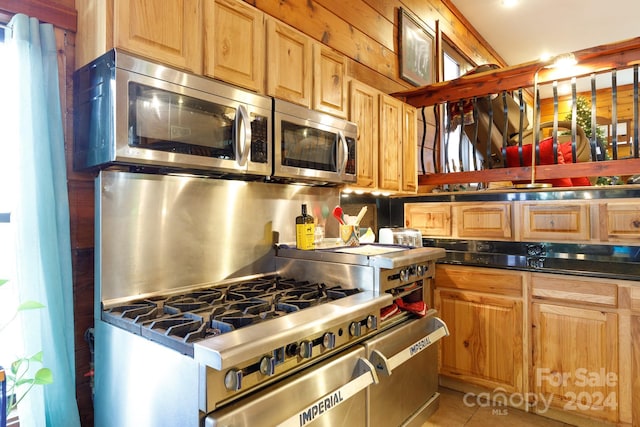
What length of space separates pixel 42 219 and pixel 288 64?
1356 millimetres

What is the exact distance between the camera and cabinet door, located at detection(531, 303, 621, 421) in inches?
86.2

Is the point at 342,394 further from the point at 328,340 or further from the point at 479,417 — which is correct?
the point at 479,417

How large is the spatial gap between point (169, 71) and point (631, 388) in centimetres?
283

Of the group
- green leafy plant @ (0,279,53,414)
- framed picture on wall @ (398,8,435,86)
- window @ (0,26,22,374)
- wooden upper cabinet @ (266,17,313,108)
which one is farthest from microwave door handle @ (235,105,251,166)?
framed picture on wall @ (398,8,435,86)

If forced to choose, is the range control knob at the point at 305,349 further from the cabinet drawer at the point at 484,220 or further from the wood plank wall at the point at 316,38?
the cabinet drawer at the point at 484,220

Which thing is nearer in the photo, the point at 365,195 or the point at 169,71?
the point at 169,71

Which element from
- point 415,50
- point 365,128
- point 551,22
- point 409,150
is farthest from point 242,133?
point 551,22

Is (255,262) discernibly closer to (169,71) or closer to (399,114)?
(169,71)

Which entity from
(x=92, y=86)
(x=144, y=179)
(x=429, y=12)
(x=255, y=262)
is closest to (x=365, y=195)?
(x=255, y=262)

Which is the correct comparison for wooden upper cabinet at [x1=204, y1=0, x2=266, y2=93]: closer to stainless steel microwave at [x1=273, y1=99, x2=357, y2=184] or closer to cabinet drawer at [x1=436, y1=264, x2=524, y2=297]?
stainless steel microwave at [x1=273, y1=99, x2=357, y2=184]

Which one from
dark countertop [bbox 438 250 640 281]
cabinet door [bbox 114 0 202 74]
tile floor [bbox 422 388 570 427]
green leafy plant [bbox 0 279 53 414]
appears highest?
cabinet door [bbox 114 0 202 74]

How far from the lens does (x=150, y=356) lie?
127 centimetres

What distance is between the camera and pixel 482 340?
2613 mm

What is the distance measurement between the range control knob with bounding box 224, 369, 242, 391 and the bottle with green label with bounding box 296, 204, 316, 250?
44.3 inches
